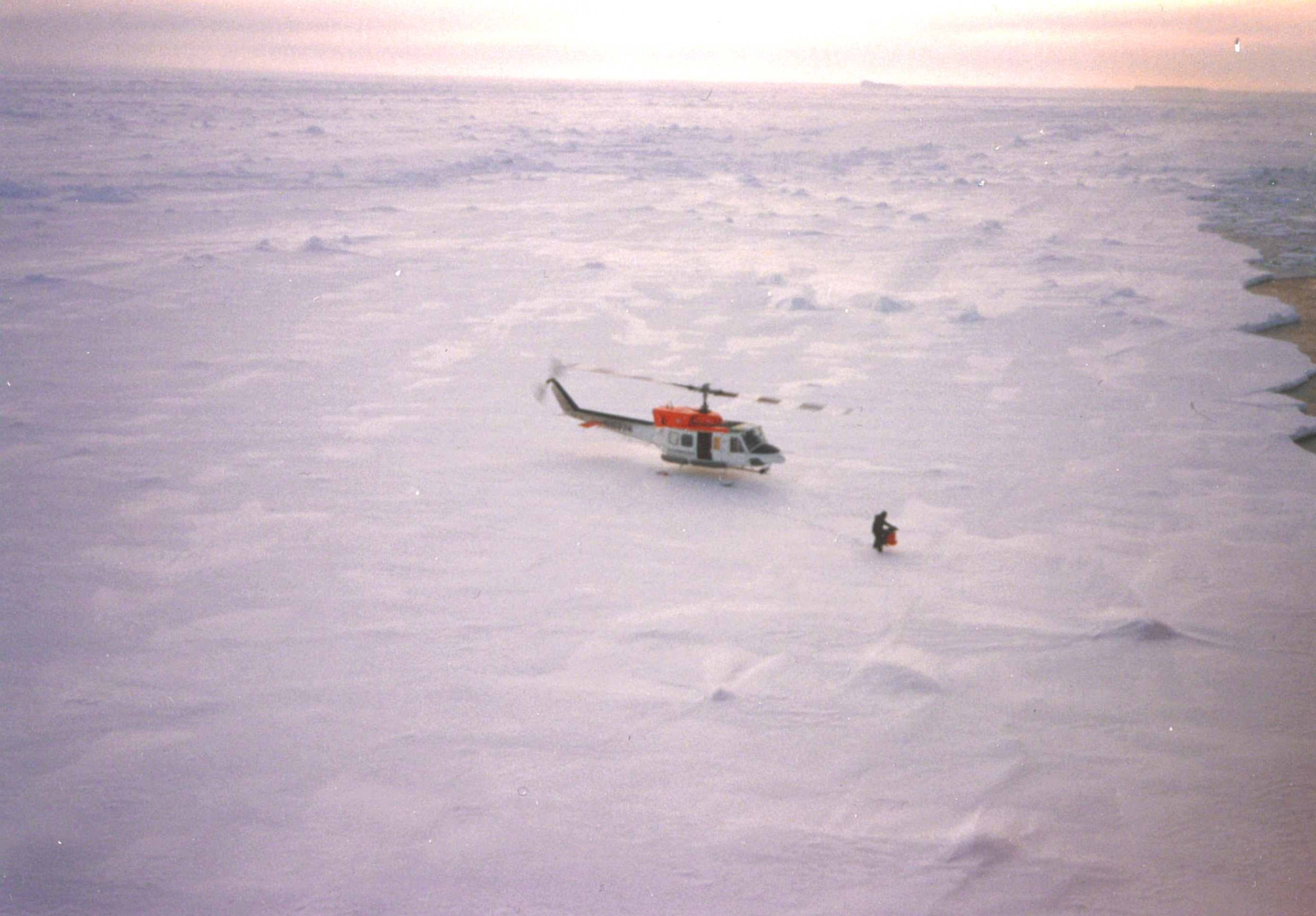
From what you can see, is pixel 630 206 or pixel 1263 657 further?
pixel 630 206

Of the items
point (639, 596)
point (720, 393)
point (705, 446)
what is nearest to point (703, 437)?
point (705, 446)

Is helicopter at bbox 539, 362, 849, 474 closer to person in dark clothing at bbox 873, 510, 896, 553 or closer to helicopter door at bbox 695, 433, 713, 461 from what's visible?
helicopter door at bbox 695, 433, 713, 461

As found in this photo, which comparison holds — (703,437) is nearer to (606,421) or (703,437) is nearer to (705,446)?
(705,446)

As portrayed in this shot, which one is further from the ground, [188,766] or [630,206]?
[630,206]

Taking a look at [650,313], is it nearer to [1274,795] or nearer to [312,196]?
[1274,795]

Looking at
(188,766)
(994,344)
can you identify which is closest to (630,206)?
(994,344)

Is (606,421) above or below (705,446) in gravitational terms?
above

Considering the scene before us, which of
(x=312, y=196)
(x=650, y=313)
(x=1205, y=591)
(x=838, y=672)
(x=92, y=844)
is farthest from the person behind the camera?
(x=312, y=196)
